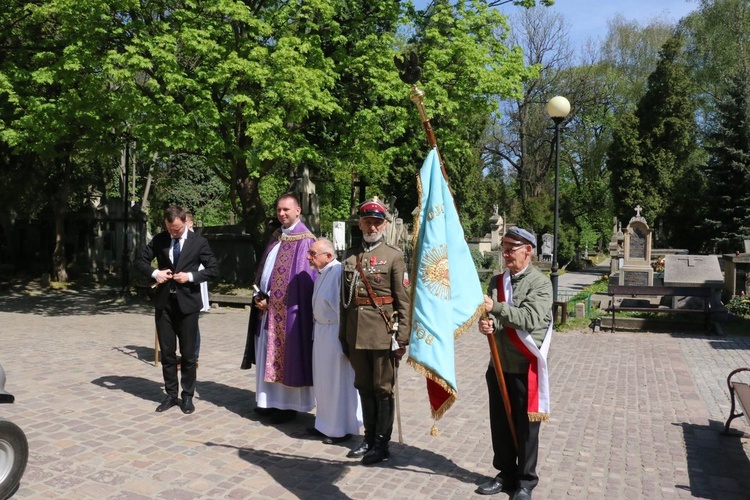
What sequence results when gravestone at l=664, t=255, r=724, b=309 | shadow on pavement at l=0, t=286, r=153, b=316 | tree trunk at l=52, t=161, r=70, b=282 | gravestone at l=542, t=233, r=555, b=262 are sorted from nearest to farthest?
1. gravestone at l=664, t=255, r=724, b=309
2. shadow on pavement at l=0, t=286, r=153, b=316
3. tree trunk at l=52, t=161, r=70, b=282
4. gravestone at l=542, t=233, r=555, b=262

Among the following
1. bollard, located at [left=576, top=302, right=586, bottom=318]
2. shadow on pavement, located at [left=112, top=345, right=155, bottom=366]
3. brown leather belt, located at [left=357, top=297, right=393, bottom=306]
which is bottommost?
shadow on pavement, located at [left=112, top=345, right=155, bottom=366]

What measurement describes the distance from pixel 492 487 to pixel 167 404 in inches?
139

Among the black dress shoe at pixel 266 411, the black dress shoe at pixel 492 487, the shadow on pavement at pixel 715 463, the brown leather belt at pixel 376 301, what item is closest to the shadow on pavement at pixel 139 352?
the black dress shoe at pixel 266 411

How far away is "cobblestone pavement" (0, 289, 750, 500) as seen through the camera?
466 centimetres

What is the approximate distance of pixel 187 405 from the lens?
21.0 feet

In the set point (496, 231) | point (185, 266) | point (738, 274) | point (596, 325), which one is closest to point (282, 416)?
point (185, 266)

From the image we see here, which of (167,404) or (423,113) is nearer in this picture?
(423,113)

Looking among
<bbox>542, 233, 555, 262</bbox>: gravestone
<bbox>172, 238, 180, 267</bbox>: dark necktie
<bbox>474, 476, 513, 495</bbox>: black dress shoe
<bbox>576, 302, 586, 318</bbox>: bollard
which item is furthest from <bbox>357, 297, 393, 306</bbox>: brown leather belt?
<bbox>542, 233, 555, 262</bbox>: gravestone

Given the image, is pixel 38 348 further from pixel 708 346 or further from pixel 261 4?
pixel 708 346

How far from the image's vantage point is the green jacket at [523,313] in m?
4.09

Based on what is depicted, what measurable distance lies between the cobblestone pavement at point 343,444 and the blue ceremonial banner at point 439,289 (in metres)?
1.05

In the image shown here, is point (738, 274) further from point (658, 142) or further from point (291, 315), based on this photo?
point (658, 142)

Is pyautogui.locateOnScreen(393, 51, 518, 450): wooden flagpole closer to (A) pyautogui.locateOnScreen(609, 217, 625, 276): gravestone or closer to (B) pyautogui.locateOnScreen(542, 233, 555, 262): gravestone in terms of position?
(A) pyautogui.locateOnScreen(609, 217, 625, 276): gravestone

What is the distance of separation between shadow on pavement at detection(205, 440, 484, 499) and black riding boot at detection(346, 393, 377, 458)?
83mm
